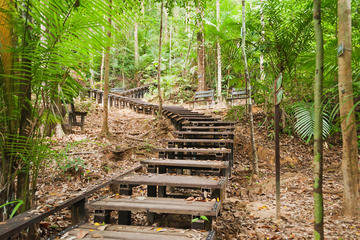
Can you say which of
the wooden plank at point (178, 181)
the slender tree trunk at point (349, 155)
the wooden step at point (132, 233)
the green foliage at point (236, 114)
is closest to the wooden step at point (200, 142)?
the wooden plank at point (178, 181)

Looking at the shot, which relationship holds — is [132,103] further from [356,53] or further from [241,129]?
[356,53]

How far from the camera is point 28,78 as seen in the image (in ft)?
5.94

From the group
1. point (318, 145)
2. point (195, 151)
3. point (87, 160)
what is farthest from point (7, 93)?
point (87, 160)

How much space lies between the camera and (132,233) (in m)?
1.88

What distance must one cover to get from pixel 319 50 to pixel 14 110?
2.01m

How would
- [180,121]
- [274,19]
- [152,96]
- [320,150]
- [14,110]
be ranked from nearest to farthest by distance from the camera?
[320,150]
[14,110]
[274,19]
[180,121]
[152,96]

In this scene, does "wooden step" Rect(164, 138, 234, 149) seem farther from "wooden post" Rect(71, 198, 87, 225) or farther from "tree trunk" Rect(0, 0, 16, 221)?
"tree trunk" Rect(0, 0, 16, 221)

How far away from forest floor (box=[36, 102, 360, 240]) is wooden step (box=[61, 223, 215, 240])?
357mm

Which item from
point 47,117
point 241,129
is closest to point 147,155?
point 241,129

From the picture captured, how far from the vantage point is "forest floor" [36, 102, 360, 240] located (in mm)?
2709

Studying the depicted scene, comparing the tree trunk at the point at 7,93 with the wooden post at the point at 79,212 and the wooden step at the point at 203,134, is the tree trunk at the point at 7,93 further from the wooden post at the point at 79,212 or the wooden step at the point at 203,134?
the wooden step at the point at 203,134

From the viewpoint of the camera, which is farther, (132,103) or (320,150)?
(132,103)

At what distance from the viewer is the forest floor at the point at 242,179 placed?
2.71 meters

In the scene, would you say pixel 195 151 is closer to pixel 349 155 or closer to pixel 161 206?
pixel 161 206
